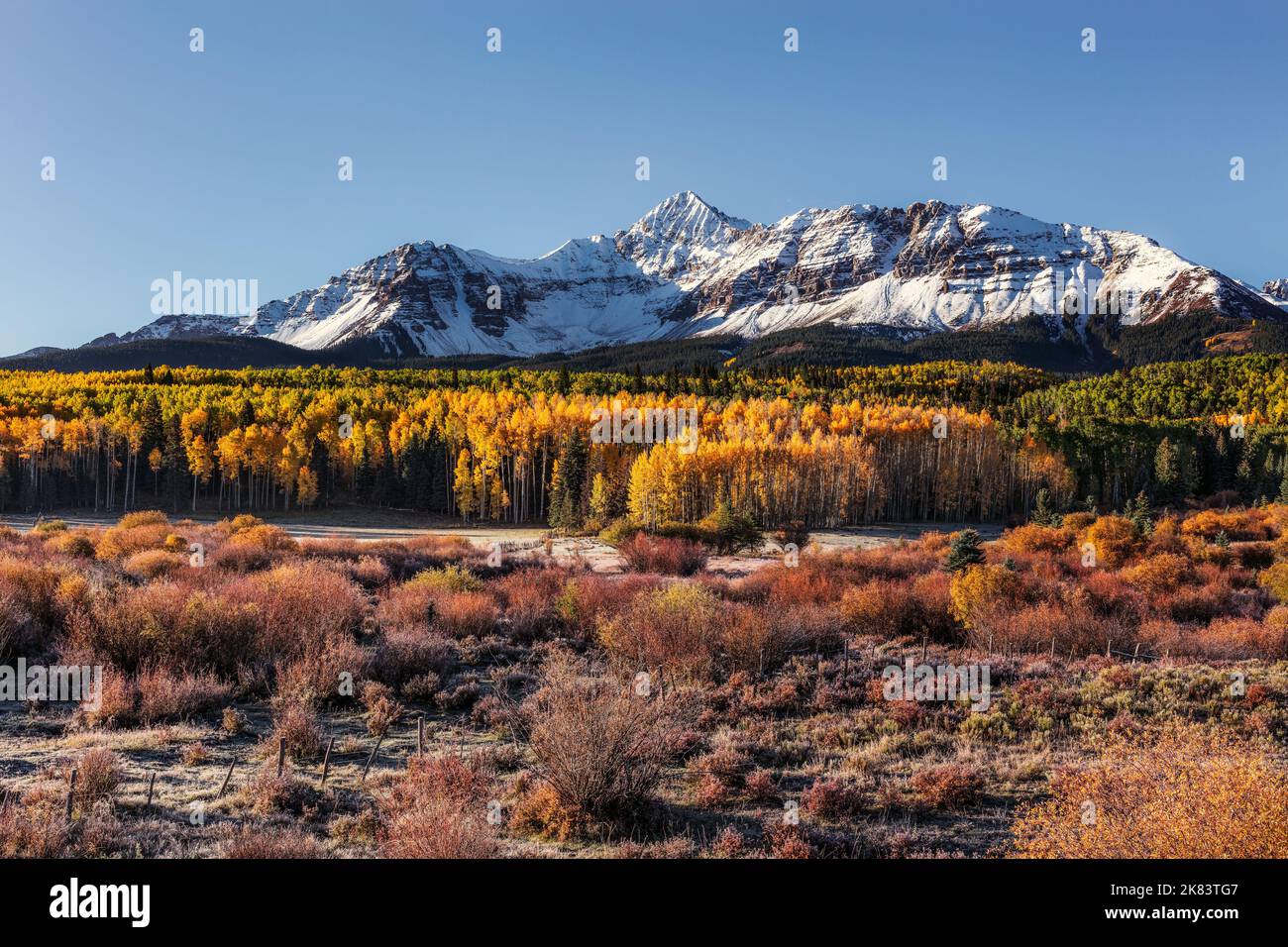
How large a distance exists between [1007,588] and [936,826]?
16.9m

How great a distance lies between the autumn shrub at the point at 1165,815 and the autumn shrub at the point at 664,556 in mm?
26797

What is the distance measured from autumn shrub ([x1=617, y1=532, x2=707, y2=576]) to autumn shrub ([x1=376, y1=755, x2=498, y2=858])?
83.7 feet

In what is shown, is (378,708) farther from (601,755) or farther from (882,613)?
(882,613)

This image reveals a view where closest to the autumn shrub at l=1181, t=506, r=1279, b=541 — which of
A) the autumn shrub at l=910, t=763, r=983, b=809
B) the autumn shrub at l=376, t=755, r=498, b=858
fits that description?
the autumn shrub at l=910, t=763, r=983, b=809

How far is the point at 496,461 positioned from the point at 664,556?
151ft

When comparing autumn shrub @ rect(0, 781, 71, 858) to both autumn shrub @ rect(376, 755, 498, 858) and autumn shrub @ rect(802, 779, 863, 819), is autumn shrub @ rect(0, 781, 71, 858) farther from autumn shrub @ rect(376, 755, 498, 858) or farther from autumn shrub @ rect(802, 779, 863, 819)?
autumn shrub @ rect(802, 779, 863, 819)

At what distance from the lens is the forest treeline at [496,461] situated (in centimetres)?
7850

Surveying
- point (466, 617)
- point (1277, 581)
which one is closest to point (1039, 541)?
point (1277, 581)

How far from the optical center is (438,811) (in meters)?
8.02

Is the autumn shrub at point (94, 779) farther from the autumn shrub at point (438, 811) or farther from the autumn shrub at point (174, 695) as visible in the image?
the autumn shrub at point (438, 811)

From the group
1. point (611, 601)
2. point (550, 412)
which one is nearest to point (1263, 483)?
point (550, 412)

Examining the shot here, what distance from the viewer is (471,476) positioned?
82.9m

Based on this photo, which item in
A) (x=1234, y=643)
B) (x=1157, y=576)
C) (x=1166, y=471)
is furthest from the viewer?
(x=1166, y=471)

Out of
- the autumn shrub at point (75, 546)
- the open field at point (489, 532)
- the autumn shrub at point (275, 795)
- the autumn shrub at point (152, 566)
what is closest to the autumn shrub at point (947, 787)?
the autumn shrub at point (275, 795)
